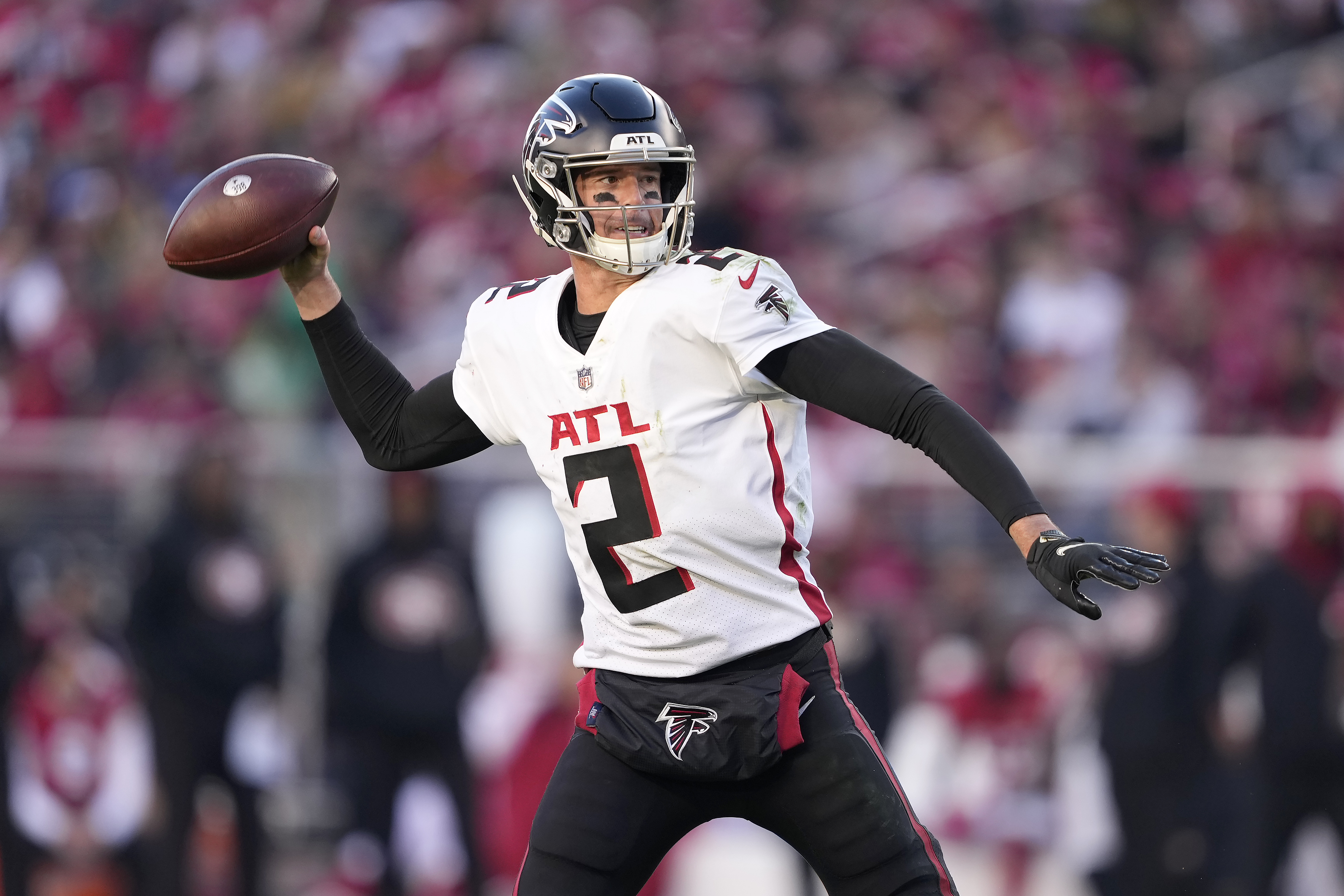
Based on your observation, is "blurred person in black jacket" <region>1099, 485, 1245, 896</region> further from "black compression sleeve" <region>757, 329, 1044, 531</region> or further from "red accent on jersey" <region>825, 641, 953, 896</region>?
"black compression sleeve" <region>757, 329, 1044, 531</region>

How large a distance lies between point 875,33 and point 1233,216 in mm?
3020

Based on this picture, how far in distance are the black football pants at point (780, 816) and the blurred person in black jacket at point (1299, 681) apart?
12.5 ft

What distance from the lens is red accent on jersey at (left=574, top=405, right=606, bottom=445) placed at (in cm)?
318

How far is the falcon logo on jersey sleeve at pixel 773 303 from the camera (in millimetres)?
3135

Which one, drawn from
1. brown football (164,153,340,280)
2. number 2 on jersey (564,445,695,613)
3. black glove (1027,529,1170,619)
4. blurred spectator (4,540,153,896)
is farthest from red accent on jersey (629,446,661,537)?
blurred spectator (4,540,153,896)

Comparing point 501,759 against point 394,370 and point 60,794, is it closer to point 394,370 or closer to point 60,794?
point 60,794

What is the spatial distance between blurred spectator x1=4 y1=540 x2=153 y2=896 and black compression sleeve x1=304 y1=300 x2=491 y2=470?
13.7 ft

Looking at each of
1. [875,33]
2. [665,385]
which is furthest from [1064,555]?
[875,33]

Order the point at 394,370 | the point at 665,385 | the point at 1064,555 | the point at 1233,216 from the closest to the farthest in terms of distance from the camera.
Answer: the point at 1064,555 < the point at 665,385 < the point at 394,370 < the point at 1233,216

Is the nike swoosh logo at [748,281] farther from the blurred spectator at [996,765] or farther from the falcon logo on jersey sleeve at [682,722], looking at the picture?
the blurred spectator at [996,765]

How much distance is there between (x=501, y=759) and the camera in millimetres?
7453

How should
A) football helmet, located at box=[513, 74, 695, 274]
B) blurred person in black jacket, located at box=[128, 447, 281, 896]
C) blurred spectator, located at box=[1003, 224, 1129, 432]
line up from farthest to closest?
blurred spectator, located at box=[1003, 224, 1129, 432] < blurred person in black jacket, located at box=[128, 447, 281, 896] < football helmet, located at box=[513, 74, 695, 274]

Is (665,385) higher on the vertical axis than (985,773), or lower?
higher

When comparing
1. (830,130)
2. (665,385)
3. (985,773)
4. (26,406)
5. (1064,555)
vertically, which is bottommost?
(985,773)
